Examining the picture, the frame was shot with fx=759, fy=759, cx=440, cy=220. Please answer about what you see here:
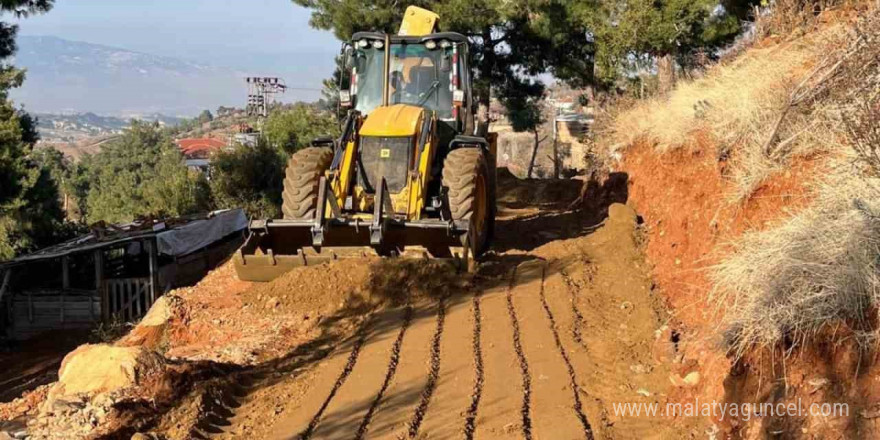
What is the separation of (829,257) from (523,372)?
8.07 feet

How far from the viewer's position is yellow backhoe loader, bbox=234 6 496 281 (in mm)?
8469

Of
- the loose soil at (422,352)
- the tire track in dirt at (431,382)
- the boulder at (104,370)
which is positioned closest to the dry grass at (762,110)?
the loose soil at (422,352)

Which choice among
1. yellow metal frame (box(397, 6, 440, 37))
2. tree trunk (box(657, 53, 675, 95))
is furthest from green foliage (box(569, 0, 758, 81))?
yellow metal frame (box(397, 6, 440, 37))

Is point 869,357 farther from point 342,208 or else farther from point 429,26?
point 429,26

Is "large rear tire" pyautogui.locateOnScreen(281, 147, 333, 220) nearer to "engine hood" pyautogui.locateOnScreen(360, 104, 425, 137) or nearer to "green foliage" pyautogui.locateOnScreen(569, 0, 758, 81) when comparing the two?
"engine hood" pyautogui.locateOnScreen(360, 104, 425, 137)

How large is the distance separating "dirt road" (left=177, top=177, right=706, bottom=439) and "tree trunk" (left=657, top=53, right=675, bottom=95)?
808cm

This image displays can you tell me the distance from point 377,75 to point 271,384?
5267 millimetres

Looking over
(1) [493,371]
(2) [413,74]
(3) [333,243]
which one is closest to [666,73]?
(2) [413,74]

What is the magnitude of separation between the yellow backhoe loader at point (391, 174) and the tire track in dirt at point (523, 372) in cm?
111

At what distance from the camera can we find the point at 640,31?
668 inches

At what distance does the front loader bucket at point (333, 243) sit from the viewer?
830 cm

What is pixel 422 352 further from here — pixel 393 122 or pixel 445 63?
pixel 445 63

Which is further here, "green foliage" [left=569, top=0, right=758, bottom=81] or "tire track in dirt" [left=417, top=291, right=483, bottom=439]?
"green foliage" [left=569, top=0, right=758, bottom=81]

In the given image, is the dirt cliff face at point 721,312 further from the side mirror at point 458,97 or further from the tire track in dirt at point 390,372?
the side mirror at point 458,97
